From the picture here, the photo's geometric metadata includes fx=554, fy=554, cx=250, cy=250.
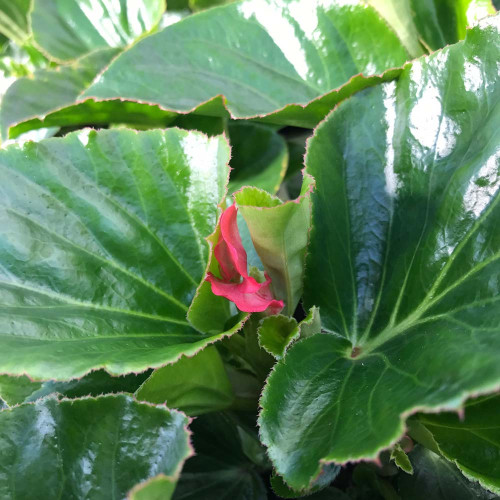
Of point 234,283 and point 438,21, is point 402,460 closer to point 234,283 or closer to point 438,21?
point 234,283

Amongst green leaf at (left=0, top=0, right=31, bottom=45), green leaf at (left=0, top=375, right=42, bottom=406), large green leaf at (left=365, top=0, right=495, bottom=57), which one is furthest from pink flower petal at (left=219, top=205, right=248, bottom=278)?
green leaf at (left=0, top=0, right=31, bottom=45)

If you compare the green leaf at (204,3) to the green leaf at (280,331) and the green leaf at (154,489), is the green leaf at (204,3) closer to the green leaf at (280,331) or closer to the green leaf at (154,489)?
the green leaf at (280,331)

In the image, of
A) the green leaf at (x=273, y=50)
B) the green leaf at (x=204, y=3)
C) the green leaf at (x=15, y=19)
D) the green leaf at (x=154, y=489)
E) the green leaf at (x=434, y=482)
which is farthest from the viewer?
the green leaf at (x=15, y=19)

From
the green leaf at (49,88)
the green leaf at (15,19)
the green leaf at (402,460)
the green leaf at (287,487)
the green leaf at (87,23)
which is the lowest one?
the green leaf at (402,460)

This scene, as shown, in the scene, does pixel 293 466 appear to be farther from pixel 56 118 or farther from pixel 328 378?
pixel 56 118

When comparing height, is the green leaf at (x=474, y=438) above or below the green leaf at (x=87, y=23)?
below

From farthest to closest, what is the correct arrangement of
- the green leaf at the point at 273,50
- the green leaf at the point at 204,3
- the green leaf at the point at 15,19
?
the green leaf at the point at 15,19, the green leaf at the point at 204,3, the green leaf at the point at 273,50

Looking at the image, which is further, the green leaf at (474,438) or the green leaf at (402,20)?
the green leaf at (402,20)

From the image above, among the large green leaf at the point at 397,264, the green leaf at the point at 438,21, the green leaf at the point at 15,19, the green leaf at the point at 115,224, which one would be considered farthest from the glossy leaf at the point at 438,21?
the green leaf at the point at 15,19
